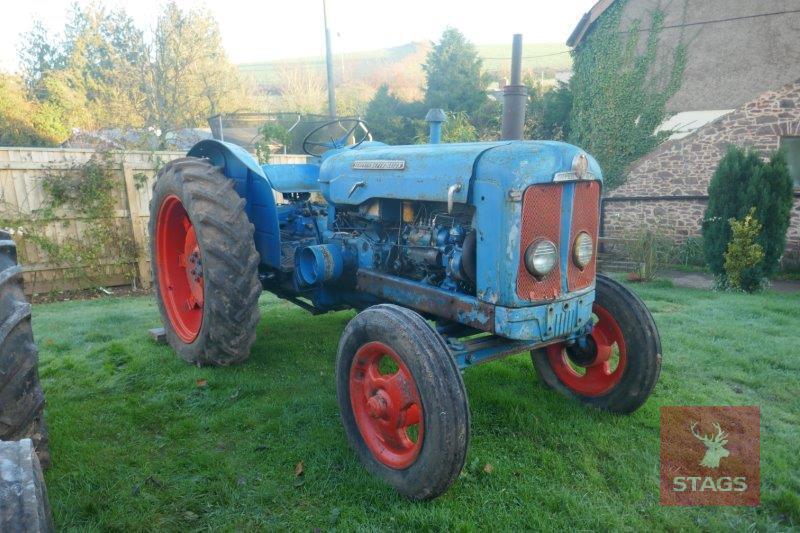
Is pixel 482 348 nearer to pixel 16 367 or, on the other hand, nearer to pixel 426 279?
pixel 426 279

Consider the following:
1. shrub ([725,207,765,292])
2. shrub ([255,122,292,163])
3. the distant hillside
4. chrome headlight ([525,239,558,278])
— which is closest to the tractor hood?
chrome headlight ([525,239,558,278])

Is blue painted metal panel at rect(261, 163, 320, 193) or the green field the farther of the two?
the green field

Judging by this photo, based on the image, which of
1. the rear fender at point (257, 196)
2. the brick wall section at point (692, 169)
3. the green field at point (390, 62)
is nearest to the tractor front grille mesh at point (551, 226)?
the rear fender at point (257, 196)

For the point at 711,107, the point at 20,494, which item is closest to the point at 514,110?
the point at 20,494

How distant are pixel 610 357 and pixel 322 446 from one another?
1593mm

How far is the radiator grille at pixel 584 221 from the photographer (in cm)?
245

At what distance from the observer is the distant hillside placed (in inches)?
1581

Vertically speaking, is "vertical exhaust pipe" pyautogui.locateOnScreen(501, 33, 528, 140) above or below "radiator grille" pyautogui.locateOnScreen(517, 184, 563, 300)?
above

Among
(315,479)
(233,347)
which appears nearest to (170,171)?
(233,347)

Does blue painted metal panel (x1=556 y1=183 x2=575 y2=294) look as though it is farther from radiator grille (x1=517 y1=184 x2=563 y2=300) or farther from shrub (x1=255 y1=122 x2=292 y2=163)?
shrub (x1=255 y1=122 x2=292 y2=163)

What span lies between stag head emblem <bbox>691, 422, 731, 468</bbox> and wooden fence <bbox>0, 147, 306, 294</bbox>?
6.57 meters

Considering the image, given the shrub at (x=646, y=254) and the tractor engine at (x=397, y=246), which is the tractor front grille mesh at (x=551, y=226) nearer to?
the tractor engine at (x=397, y=246)

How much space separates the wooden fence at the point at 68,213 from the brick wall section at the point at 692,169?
24.9 ft

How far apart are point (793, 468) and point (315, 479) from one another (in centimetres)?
220
